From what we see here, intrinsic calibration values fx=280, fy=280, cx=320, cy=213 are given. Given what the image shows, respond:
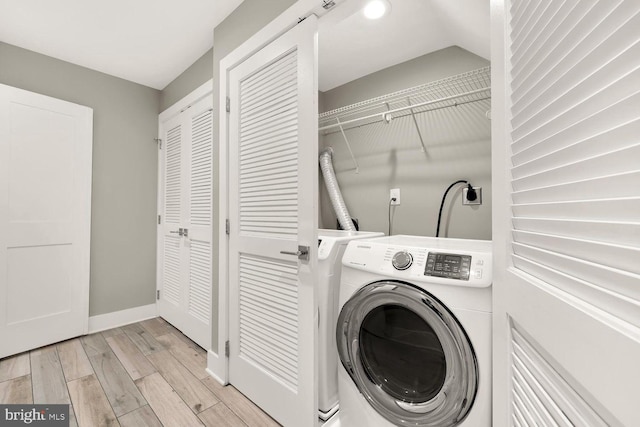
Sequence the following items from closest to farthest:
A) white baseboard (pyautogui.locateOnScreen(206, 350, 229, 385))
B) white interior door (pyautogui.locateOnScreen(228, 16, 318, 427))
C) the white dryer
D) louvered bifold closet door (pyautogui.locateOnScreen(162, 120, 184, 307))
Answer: white interior door (pyautogui.locateOnScreen(228, 16, 318, 427)) < the white dryer < white baseboard (pyautogui.locateOnScreen(206, 350, 229, 385)) < louvered bifold closet door (pyautogui.locateOnScreen(162, 120, 184, 307))

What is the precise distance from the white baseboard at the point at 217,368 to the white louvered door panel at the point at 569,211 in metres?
1.63

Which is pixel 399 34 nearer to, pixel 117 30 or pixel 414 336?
pixel 414 336

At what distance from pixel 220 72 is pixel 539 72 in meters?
1.86

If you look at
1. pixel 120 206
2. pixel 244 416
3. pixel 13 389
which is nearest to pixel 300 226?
pixel 244 416

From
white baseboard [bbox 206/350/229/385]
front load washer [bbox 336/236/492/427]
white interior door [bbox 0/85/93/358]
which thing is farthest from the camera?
white interior door [bbox 0/85/93/358]

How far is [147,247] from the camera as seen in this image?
9.76 ft

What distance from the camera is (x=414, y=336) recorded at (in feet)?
3.84

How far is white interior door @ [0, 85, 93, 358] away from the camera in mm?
2143

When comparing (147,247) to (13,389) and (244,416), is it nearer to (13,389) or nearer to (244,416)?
(13,389)

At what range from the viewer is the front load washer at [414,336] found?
994 millimetres

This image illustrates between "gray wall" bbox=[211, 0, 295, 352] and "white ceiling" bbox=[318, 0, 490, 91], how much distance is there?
33 centimetres

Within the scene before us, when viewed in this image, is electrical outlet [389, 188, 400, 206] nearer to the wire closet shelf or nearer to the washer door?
the wire closet shelf

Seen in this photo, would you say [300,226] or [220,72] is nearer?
[300,226]

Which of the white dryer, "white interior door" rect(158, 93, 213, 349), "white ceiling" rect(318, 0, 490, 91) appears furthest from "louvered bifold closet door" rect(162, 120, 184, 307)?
the white dryer
